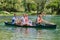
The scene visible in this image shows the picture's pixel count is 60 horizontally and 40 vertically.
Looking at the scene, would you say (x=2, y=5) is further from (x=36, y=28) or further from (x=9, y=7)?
(x=36, y=28)

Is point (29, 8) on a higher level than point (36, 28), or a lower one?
lower

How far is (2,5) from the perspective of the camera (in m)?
80.1

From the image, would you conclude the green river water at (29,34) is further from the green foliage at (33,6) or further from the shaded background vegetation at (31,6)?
the green foliage at (33,6)

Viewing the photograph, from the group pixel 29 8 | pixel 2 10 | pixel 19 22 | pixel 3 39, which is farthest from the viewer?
pixel 29 8

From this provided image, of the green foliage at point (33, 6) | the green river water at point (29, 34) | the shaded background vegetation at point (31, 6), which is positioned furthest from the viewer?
the green foliage at point (33, 6)

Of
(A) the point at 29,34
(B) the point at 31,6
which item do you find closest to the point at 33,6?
(B) the point at 31,6

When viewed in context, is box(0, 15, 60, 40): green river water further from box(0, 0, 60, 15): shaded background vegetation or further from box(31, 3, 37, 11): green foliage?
box(31, 3, 37, 11): green foliage

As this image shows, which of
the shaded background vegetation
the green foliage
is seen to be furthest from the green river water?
the green foliage

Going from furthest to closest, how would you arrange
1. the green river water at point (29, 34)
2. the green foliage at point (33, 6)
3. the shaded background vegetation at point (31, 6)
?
the green foliage at point (33, 6) → the shaded background vegetation at point (31, 6) → the green river water at point (29, 34)

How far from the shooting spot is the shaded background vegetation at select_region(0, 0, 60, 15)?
264ft

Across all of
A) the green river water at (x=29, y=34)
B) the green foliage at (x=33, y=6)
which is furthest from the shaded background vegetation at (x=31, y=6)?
the green river water at (x=29, y=34)

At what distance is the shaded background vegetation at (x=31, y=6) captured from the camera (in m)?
80.5

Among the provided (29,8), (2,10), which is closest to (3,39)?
(2,10)

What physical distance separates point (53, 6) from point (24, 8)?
9.78 metres
